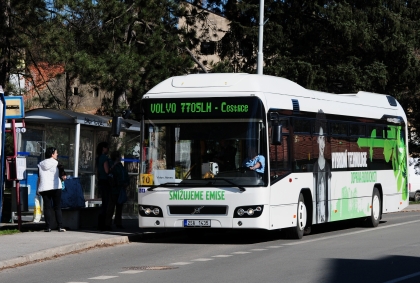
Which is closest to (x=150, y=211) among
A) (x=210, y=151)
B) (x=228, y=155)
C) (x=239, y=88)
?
(x=210, y=151)

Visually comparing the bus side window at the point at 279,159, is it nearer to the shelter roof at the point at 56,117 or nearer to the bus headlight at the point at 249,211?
the bus headlight at the point at 249,211

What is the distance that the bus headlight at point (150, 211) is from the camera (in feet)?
56.0

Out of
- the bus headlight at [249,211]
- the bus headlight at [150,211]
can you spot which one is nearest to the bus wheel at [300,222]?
the bus headlight at [249,211]

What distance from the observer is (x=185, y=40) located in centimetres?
2962

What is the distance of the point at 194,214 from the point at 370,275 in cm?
548

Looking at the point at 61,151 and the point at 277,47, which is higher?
the point at 277,47

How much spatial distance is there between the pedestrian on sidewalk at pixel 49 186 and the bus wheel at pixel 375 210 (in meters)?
7.68

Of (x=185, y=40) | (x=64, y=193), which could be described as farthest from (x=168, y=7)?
(x=64, y=193)

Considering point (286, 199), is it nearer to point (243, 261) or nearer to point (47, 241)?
point (243, 261)

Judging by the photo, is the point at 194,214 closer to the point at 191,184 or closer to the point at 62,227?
the point at 191,184

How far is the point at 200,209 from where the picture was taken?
16766 millimetres

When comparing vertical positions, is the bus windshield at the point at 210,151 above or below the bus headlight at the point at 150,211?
above

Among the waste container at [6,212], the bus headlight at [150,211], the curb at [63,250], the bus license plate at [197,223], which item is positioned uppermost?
the bus headlight at [150,211]

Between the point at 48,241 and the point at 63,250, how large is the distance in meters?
1.08
